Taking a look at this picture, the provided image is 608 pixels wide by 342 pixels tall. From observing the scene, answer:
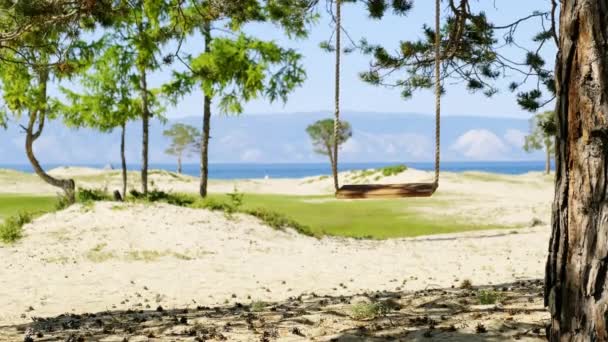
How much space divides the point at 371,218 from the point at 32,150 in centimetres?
1194

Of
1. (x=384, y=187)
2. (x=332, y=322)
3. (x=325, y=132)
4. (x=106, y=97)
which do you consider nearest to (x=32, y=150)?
(x=106, y=97)

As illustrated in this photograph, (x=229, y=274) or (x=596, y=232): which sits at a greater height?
(x=596, y=232)

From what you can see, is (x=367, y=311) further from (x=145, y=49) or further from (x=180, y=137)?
(x=180, y=137)

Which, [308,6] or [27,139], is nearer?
[308,6]

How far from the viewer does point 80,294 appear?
11406 millimetres

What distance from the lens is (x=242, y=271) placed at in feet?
44.7

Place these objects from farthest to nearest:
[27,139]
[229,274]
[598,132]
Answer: [27,139] < [229,274] < [598,132]

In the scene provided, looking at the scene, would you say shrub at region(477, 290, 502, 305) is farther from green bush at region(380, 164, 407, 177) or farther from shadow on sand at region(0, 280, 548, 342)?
green bush at region(380, 164, 407, 177)

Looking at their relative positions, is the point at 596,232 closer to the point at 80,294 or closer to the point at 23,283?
the point at 80,294

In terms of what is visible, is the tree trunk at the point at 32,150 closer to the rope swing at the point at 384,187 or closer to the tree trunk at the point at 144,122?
the tree trunk at the point at 144,122

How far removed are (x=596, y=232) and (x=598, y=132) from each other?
0.72m

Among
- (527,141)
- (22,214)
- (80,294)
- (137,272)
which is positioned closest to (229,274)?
(137,272)

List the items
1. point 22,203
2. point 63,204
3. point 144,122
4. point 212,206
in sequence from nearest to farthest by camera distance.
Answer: point 212,206 → point 63,204 → point 144,122 → point 22,203

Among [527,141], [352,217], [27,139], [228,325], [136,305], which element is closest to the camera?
[228,325]
